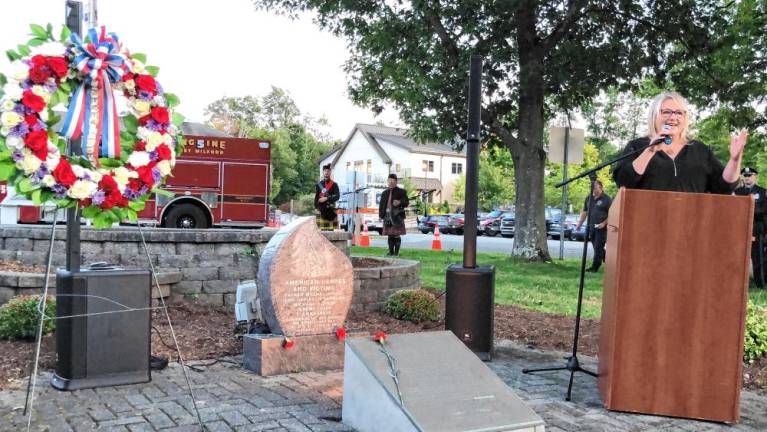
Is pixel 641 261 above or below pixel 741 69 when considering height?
below

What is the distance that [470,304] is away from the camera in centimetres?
588

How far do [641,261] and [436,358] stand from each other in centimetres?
144

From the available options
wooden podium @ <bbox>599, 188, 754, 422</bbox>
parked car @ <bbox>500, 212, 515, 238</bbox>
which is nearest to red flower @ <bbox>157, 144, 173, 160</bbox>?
wooden podium @ <bbox>599, 188, 754, 422</bbox>

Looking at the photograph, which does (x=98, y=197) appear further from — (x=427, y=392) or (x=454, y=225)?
(x=454, y=225)

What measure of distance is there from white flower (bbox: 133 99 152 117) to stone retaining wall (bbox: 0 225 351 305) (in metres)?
3.41

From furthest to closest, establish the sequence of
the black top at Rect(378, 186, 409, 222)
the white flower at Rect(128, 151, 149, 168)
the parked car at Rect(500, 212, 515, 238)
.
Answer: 1. the parked car at Rect(500, 212, 515, 238)
2. the black top at Rect(378, 186, 409, 222)
3. the white flower at Rect(128, 151, 149, 168)

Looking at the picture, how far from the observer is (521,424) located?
11.9ft

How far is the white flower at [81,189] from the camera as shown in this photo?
4203mm

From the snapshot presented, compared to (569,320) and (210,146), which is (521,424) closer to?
(569,320)

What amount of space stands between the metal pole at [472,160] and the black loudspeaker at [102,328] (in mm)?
2603

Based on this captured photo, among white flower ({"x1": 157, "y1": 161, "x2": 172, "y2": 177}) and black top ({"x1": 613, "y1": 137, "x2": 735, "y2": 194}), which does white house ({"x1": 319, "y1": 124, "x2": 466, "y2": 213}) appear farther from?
white flower ({"x1": 157, "y1": 161, "x2": 172, "y2": 177})

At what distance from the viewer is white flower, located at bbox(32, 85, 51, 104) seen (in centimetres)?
406

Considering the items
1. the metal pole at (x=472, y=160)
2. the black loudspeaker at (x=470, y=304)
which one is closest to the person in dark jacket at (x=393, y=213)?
the metal pole at (x=472, y=160)

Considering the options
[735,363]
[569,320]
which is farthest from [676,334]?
[569,320]
